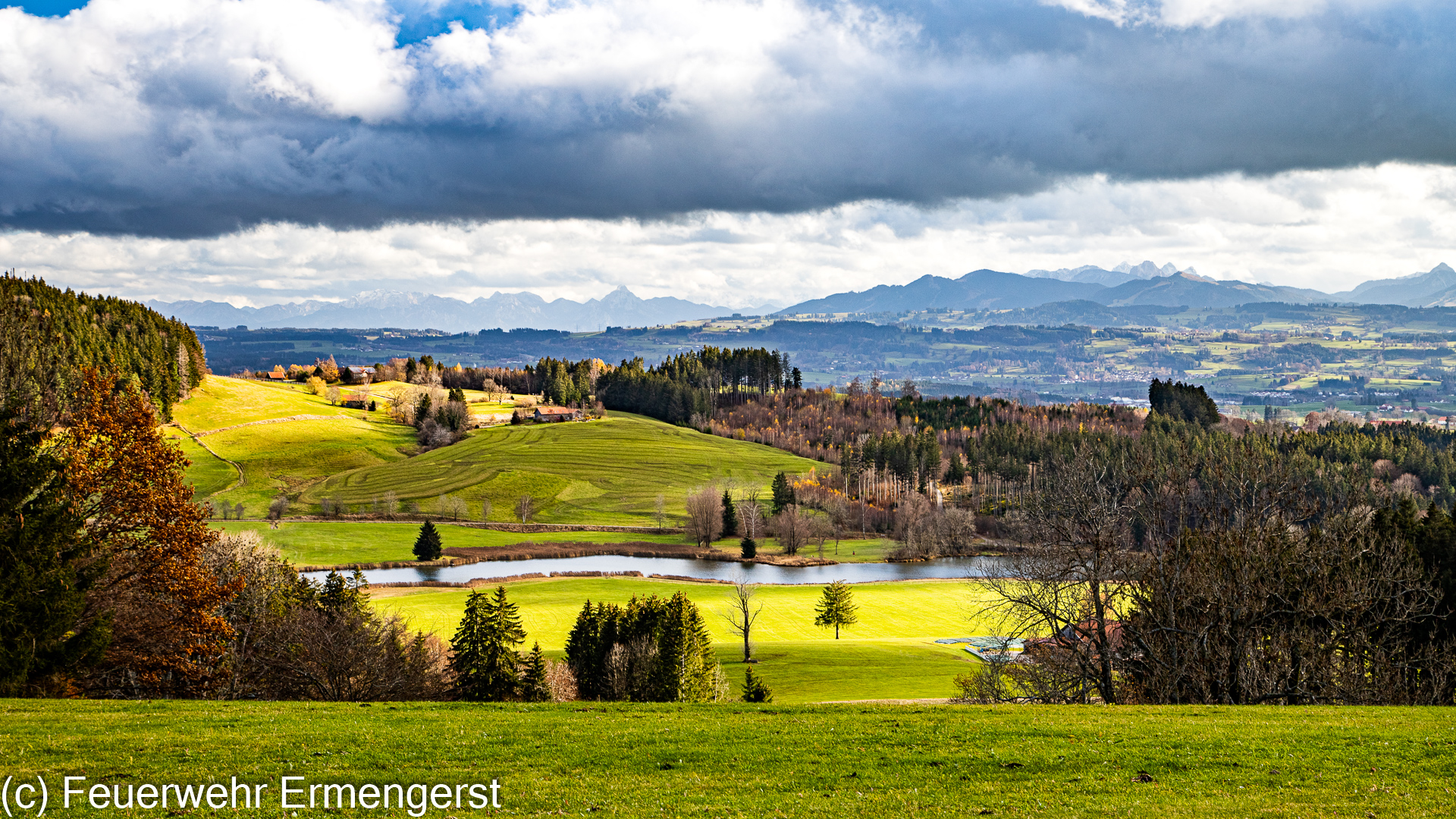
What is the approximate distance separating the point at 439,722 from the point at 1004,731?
15.6 metres

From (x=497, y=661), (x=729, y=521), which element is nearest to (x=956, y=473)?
(x=729, y=521)

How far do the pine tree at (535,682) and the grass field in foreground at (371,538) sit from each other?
207 ft

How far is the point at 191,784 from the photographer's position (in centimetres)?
1650

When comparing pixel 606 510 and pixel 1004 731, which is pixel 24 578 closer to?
pixel 1004 731

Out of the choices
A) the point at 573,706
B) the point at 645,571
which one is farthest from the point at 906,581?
the point at 573,706

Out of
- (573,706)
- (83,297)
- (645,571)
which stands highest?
(83,297)

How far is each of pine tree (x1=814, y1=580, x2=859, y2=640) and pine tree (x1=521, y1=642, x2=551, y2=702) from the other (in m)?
37.6

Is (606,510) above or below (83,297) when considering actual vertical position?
below

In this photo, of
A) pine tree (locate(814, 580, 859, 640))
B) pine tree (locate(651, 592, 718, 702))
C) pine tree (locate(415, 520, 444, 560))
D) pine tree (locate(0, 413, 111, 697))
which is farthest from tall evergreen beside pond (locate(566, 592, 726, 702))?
pine tree (locate(415, 520, 444, 560))

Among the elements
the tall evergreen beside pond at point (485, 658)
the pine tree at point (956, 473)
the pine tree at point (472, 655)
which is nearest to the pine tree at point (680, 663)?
the tall evergreen beside pond at point (485, 658)

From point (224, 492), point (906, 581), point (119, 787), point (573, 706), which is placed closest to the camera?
point (119, 787)

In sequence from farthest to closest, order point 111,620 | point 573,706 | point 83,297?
point 83,297, point 111,620, point 573,706

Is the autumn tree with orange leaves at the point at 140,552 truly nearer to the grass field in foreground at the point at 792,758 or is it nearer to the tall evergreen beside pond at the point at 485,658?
the grass field in foreground at the point at 792,758

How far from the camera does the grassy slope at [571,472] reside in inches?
5871
